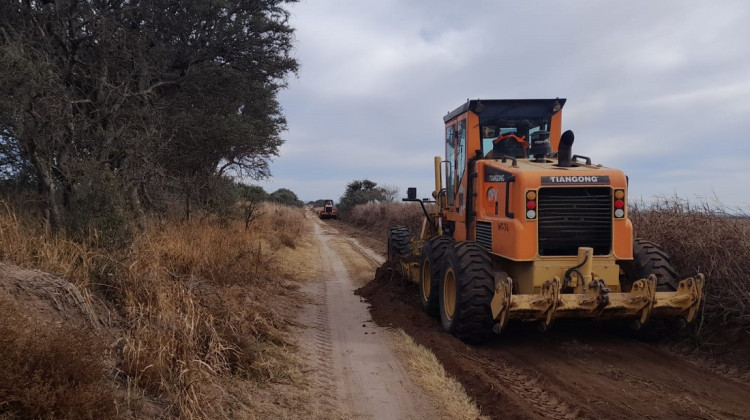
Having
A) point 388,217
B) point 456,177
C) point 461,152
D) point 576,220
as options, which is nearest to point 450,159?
point 456,177

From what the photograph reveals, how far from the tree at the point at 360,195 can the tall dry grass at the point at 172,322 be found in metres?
41.2

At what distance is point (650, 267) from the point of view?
6293 mm

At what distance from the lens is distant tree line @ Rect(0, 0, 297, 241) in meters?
7.17

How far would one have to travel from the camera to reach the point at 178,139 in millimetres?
13234

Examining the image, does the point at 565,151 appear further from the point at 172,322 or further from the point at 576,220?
the point at 172,322

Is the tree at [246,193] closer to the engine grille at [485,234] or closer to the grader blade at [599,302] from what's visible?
the engine grille at [485,234]

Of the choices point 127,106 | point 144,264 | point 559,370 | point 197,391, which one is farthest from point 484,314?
point 127,106

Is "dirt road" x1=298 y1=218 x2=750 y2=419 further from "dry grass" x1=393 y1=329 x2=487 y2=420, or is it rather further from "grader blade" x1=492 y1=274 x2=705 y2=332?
"grader blade" x1=492 y1=274 x2=705 y2=332

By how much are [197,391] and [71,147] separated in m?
5.60

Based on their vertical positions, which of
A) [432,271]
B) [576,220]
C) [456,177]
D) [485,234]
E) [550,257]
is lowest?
[432,271]

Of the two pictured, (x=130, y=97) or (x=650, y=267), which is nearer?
(x=650, y=267)

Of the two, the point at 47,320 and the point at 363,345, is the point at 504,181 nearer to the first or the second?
the point at 363,345

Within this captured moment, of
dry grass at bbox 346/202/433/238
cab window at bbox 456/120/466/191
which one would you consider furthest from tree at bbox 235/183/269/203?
cab window at bbox 456/120/466/191

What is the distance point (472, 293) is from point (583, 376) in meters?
1.50
